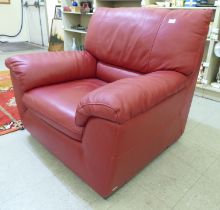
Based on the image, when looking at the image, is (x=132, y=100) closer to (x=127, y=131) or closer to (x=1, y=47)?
(x=127, y=131)

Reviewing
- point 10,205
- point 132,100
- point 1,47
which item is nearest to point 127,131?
point 132,100

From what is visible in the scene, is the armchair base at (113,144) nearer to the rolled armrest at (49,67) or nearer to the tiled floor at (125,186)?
the tiled floor at (125,186)

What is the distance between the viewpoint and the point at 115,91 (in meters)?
0.80

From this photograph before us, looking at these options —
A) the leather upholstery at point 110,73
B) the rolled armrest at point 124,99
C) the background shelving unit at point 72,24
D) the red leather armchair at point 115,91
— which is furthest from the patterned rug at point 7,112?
the background shelving unit at point 72,24

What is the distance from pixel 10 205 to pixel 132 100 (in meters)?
0.76

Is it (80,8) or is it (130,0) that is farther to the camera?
(80,8)

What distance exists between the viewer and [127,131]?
2.63 feet

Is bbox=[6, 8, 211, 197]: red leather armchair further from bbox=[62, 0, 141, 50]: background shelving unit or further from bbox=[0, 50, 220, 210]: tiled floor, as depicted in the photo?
bbox=[62, 0, 141, 50]: background shelving unit

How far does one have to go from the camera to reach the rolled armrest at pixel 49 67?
4.04 ft

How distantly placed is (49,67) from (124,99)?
0.73 m

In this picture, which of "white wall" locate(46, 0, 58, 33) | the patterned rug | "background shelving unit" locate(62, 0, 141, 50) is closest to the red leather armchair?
the patterned rug

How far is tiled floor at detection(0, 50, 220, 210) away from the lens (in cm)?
99

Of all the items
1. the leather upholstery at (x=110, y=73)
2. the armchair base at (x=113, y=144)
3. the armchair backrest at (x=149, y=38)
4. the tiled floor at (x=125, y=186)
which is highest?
the armchair backrest at (x=149, y=38)

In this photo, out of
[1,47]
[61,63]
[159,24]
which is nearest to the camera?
[159,24]
